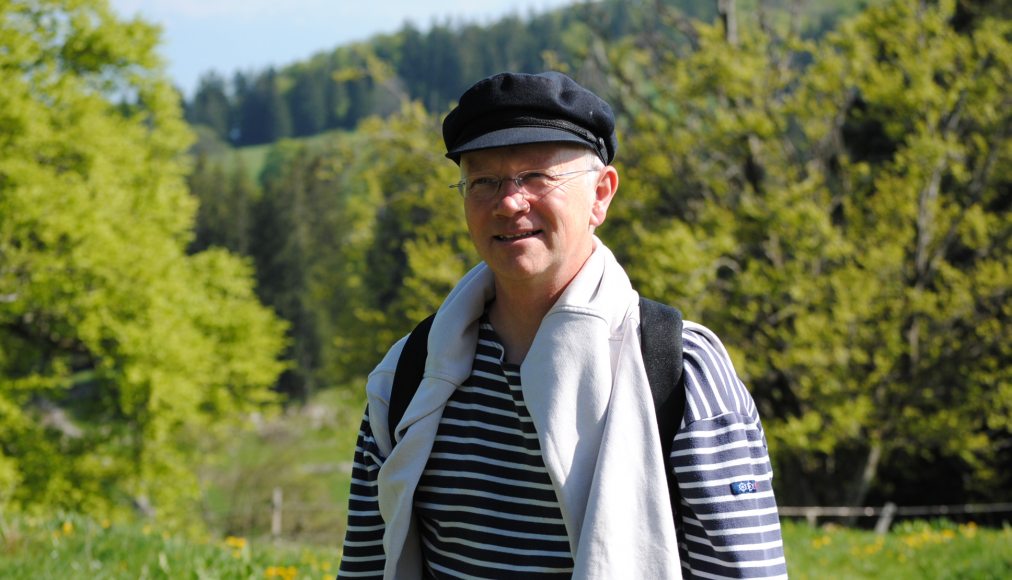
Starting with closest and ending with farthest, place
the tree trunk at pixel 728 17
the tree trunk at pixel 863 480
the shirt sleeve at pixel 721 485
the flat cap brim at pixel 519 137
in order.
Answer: the shirt sleeve at pixel 721 485 → the flat cap brim at pixel 519 137 → the tree trunk at pixel 863 480 → the tree trunk at pixel 728 17

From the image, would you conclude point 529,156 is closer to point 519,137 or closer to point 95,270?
point 519,137

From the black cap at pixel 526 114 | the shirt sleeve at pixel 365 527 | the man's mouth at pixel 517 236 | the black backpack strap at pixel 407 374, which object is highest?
the black cap at pixel 526 114

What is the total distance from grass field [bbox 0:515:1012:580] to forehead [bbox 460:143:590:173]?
127 inches

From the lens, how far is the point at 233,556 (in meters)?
5.17

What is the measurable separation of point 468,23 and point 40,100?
144487 mm

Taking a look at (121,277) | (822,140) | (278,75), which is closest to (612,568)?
(822,140)

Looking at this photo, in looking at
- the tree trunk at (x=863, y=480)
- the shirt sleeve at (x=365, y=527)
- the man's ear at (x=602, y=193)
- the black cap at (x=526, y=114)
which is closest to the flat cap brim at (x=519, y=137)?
the black cap at (x=526, y=114)

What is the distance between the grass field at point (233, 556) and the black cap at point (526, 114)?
10.6 ft

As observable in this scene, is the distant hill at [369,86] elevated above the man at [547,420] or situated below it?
above

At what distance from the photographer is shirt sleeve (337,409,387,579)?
7.47 feet

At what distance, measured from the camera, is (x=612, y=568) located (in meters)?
1.86

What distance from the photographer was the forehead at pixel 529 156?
204cm

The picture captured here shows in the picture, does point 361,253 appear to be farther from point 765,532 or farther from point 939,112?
point 765,532

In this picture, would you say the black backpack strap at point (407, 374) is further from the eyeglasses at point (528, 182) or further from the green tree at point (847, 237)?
the green tree at point (847, 237)
